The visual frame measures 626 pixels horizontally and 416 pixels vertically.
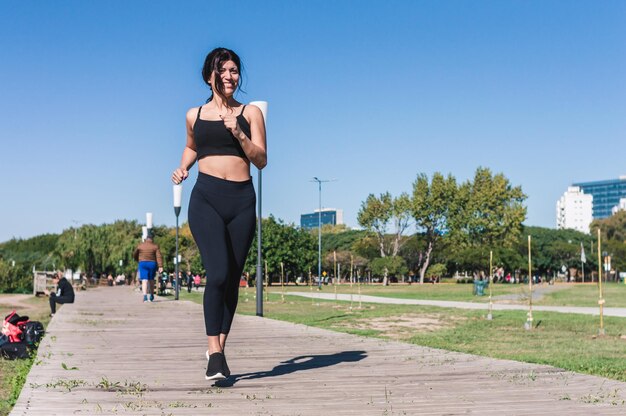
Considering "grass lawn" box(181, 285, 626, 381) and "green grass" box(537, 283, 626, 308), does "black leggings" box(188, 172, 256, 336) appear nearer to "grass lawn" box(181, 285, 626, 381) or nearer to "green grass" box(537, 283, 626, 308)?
"grass lawn" box(181, 285, 626, 381)

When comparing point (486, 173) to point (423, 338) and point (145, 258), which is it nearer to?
point (145, 258)

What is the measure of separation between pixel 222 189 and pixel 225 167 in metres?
0.15

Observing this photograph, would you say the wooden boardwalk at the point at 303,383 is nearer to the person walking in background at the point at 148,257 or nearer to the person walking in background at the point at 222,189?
the person walking in background at the point at 222,189

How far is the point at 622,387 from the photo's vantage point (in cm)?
482

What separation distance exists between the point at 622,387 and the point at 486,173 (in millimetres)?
80882

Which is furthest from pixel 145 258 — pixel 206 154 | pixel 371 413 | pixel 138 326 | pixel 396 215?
pixel 396 215

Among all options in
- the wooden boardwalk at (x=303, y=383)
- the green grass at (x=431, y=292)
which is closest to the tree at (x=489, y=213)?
the green grass at (x=431, y=292)

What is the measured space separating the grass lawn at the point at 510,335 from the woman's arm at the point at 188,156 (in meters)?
3.43

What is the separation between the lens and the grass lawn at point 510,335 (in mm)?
7785

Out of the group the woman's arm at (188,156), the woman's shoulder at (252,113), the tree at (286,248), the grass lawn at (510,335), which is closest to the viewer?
the woman's shoulder at (252,113)

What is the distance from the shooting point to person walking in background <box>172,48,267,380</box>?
527 cm

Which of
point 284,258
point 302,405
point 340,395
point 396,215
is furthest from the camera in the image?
point 396,215

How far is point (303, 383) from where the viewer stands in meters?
5.09

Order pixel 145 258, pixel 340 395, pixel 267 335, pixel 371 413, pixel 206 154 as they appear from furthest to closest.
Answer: pixel 145 258 < pixel 267 335 < pixel 206 154 < pixel 340 395 < pixel 371 413
